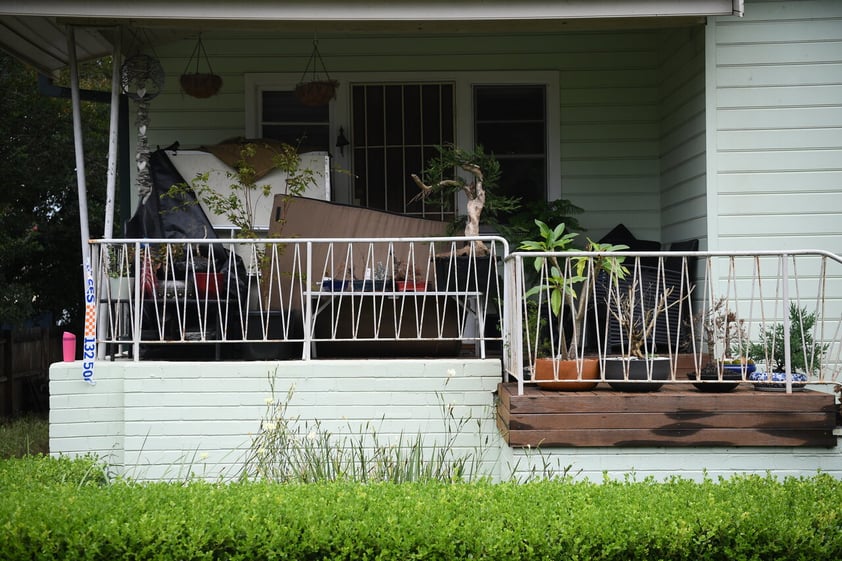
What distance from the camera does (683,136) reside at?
23.8ft

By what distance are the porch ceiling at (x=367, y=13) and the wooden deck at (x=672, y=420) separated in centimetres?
269

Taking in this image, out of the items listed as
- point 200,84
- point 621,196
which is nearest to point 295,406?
point 200,84

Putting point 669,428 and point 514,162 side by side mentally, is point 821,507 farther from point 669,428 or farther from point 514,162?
point 514,162

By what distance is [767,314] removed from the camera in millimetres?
6469

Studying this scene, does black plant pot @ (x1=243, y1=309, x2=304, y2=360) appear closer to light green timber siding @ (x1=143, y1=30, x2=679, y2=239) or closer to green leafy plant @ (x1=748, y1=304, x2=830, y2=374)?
light green timber siding @ (x1=143, y1=30, x2=679, y2=239)

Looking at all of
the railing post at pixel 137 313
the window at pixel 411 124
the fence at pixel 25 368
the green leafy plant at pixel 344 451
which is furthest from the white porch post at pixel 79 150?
the fence at pixel 25 368

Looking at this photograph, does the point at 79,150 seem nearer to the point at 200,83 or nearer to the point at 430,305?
the point at 200,83

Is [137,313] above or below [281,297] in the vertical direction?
below

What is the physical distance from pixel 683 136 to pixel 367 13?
2.83 metres

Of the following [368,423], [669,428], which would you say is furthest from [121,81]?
[669,428]

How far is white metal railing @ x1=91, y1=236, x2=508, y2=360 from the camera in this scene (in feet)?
19.9

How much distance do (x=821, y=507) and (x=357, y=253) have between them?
4.07 metres

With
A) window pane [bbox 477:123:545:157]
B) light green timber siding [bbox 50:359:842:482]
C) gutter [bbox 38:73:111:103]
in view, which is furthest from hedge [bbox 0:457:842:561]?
gutter [bbox 38:73:111:103]

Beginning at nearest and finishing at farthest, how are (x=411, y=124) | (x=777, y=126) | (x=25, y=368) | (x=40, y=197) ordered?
1. (x=777, y=126)
2. (x=411, y=124)
3. (x=25, y=368)
4. (x=40, y=197)
